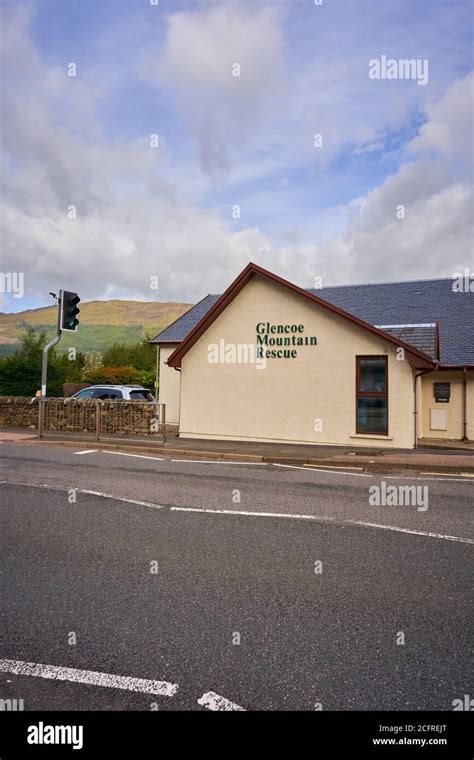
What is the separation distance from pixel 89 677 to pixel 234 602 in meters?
1.47

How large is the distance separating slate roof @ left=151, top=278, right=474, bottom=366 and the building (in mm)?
83

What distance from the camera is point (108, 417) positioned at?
19859 mm

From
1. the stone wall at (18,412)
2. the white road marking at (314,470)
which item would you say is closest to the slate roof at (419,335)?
the white road marking at (314,470)

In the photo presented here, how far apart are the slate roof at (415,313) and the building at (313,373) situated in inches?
3.3

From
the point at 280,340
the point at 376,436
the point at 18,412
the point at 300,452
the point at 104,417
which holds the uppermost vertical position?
the point at 280,340

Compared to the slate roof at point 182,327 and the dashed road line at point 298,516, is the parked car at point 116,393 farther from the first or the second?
the dashed road line at point 298,516

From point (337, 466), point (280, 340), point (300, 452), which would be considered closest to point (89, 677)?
point (337, 466)

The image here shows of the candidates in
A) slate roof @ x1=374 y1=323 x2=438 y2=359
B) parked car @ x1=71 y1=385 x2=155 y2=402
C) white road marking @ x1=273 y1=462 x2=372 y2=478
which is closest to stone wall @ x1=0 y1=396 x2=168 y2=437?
parked car @ x1=71 y1=385 x2=155 y2=402

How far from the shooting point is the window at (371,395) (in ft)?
57.9

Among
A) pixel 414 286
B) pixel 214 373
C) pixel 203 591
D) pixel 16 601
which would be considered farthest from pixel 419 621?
pixel 414 286

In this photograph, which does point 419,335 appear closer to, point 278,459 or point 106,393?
point 278,459

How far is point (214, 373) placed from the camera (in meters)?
20.3
